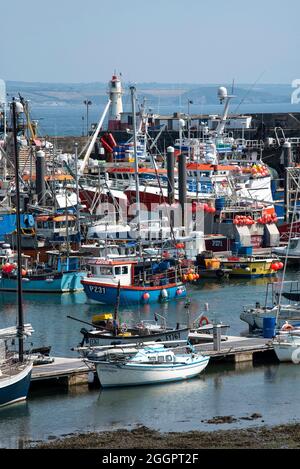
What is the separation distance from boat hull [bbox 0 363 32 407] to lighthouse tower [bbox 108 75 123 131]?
4726cm

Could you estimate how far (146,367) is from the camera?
29.2m

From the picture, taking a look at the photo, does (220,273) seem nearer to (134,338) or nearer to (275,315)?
(275,315)

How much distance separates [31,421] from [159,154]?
140ft

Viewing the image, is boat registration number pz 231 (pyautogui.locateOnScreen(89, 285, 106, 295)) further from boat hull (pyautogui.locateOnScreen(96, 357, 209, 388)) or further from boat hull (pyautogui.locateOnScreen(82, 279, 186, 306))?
boat hull (pyautogui.locateOnScreen(96, 357, 209, 388))

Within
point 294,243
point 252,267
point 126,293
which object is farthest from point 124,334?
point 252,267

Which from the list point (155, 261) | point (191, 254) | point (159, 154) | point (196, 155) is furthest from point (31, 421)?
→ point (159, 154)

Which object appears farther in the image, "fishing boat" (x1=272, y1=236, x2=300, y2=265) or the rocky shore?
"fishing boat" (x1=272, y1=236, x2=300, y2=265)

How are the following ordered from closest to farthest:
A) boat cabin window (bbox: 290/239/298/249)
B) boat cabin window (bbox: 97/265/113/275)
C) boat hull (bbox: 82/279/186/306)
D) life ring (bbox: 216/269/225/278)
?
boat hull (bbox: 82/279/186/306) < boat cabin window (bbox: 97/265/113/275) < boat cabin window (bbox: 290/239/298/249) < life ring (bbox: 216/269/225/278)

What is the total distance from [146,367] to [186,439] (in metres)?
4.77

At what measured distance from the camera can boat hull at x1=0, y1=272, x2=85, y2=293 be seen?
44.2m

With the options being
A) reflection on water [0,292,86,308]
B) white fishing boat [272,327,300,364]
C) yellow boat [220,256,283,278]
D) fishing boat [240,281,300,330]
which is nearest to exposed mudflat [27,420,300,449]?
white fishing boat [272,327,300,364]

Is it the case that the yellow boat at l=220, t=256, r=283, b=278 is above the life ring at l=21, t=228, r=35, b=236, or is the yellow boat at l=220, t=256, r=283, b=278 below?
below

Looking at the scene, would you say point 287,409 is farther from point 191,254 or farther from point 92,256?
point 191,254
